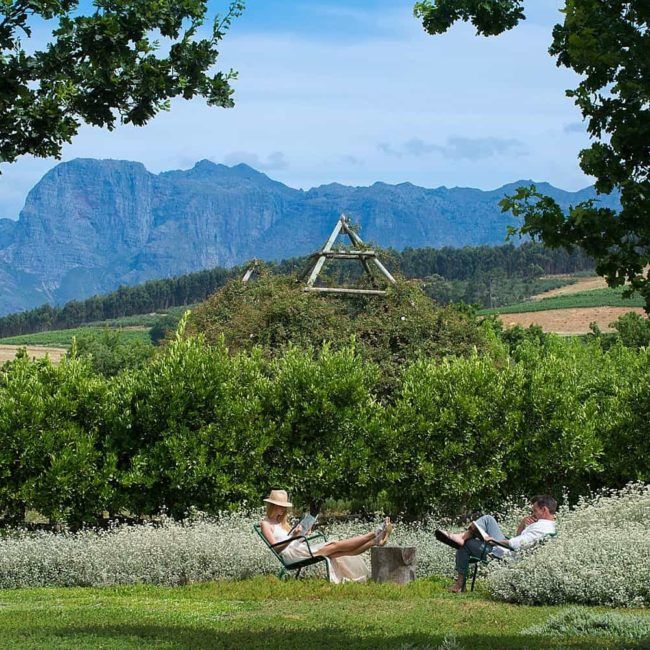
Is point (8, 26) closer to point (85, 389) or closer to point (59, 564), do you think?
point (59, 564)

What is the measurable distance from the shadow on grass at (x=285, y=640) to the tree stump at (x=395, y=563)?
10.2 feet

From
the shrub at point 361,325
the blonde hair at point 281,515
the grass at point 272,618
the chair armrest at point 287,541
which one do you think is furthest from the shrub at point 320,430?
the shrub at point 361,325

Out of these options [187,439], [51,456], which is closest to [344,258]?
[187,439]

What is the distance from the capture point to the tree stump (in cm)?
1165

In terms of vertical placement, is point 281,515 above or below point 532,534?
above

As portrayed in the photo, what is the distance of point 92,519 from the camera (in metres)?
15.0

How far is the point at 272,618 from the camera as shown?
9.19 metres

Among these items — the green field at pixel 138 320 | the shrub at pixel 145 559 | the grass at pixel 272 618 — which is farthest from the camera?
the green field at pixel 138 320

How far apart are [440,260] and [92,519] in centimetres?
13293

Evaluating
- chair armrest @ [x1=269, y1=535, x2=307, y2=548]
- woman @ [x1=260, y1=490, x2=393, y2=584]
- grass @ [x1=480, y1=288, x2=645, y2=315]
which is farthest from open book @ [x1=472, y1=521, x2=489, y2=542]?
grass @ [x1=480, y1=288, x2=645, y2=315]

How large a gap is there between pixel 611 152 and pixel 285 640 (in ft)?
14.3

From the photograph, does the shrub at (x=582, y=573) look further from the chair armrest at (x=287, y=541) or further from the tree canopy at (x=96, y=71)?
the tree canopy at (x=96, y=71)

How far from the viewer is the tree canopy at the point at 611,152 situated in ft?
19.9

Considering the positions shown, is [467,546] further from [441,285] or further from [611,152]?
[441,285]
